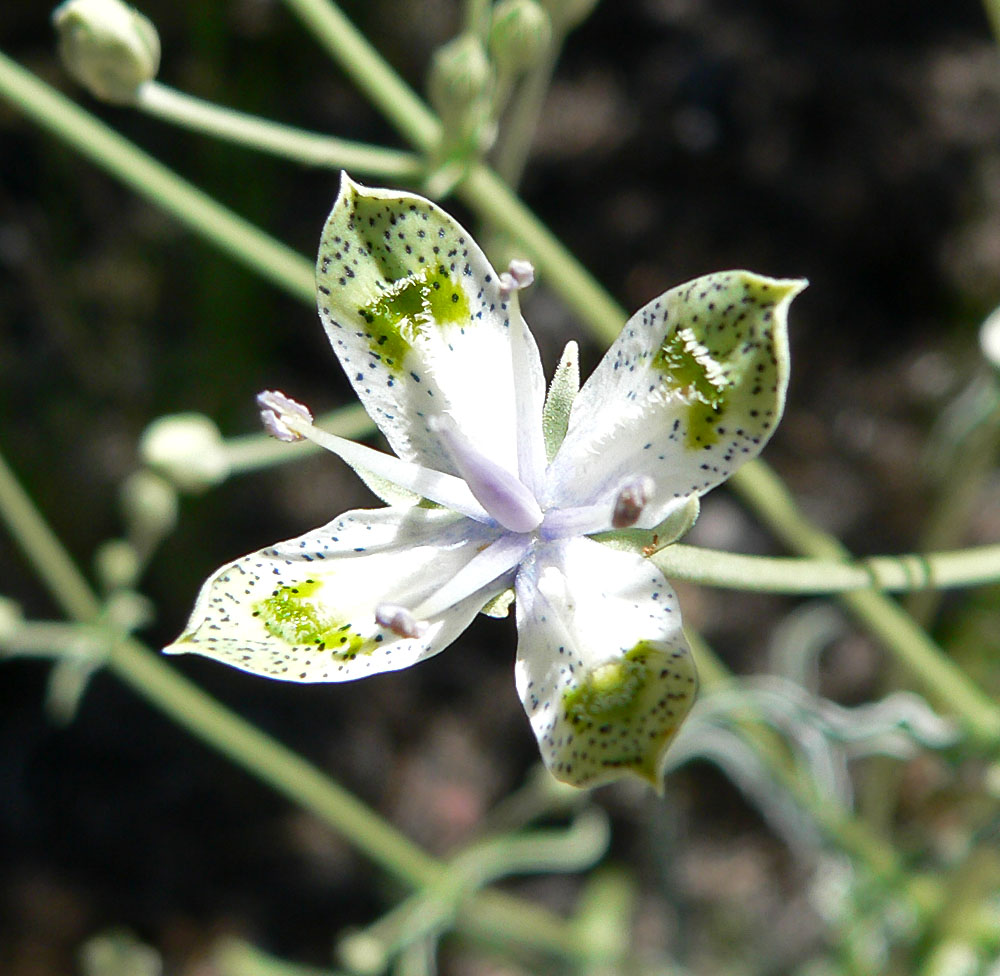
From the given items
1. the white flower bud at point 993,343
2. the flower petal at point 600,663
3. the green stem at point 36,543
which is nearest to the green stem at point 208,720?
the green stem at point 36,543

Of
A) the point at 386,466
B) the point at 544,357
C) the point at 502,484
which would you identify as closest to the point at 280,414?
the point at 386,466

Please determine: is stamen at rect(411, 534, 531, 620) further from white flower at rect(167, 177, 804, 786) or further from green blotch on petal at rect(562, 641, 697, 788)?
green blotch on petal at rect(562, 641, 697, 788)

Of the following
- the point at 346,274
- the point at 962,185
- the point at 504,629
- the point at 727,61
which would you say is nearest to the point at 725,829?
the point at 504,629

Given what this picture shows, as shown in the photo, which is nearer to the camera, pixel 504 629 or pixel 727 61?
pixel 727 61

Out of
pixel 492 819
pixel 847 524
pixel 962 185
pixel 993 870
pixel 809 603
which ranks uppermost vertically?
pixel 962 185

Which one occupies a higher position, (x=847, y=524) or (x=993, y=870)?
(x=847, y=524)

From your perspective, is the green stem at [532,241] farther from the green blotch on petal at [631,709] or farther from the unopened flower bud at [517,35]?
the green blotch on petal at [631,709]

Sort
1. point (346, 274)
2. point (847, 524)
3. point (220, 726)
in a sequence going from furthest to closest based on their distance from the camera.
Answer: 1. point (847, 524)
2. point (220, 726)
3. point (346, 274)

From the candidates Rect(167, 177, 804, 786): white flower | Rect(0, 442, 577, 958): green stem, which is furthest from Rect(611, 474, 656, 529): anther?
Rect(0, 442, 577, 958): green stem

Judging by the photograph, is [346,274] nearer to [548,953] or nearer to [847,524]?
[847,524]
